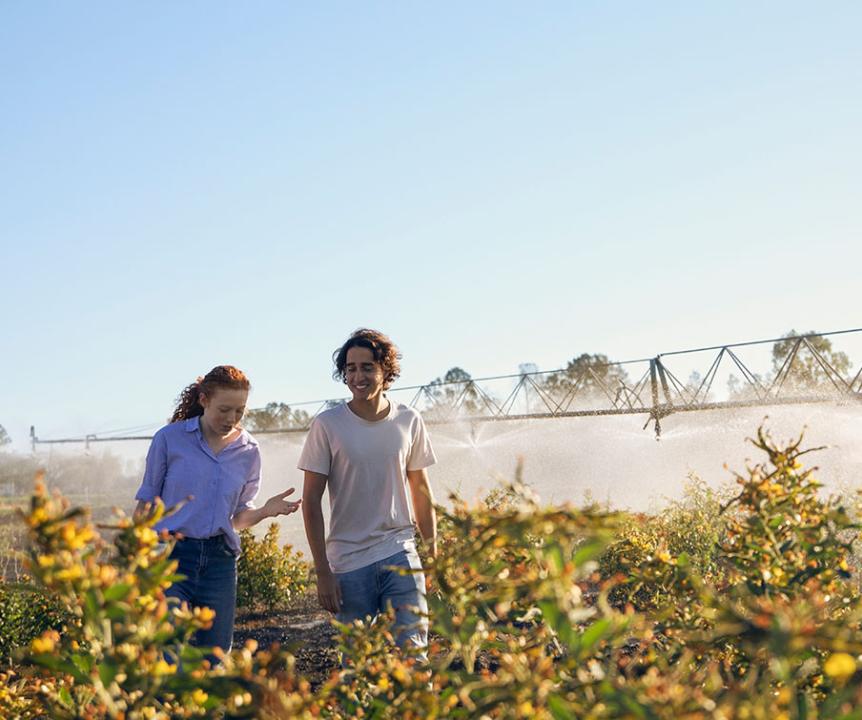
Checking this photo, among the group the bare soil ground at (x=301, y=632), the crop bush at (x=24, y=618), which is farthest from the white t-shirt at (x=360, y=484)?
the crop bush at (x=24, y=618)

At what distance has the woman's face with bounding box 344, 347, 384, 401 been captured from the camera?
369 centimetres

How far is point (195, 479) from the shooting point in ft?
12.1

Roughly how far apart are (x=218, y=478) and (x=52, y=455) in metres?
56.3

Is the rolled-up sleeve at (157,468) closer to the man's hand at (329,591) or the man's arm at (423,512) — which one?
the man's hand at (329,591)

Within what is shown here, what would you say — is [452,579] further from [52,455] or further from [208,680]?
[52,455]

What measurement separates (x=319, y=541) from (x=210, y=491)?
0.52m

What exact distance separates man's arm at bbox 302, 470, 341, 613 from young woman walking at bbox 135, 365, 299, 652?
0.08 m

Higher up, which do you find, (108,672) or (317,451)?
(317,451)

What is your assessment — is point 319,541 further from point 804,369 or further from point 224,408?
point 804,369

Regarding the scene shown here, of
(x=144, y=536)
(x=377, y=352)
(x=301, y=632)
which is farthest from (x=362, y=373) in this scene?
(x=301, y=632)

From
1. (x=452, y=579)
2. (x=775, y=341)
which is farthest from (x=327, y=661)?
(x=775, y=341)

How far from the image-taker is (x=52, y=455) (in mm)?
54812

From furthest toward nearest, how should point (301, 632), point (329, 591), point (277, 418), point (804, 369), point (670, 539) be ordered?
point (277, 418) → point (804, 369) → point (670, 539) → point (301, 632) → point (329, 591)

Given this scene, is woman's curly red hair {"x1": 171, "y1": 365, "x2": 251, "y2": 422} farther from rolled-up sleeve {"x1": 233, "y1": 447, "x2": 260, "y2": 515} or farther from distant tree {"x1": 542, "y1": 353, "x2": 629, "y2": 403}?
distant tree {"x1": 542, "y1": 353, "x2": 629, "y2": 403}
